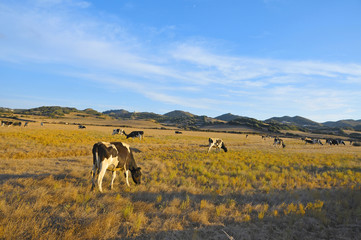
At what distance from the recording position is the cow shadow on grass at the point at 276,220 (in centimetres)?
520

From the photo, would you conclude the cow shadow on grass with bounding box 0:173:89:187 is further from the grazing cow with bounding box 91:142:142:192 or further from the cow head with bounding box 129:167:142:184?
the cow head with bounding box 129:167:142:184

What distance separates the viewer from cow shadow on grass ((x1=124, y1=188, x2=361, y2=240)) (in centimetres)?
520

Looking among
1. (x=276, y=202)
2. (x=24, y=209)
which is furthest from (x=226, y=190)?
(x=24, y=209)

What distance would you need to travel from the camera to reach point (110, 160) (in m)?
7.88

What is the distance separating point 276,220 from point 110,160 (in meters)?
6.34

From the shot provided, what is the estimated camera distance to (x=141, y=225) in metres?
5.25

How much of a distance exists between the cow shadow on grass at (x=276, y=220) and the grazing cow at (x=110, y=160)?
1317 mm

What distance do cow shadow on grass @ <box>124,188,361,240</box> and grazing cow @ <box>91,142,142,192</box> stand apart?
4.32 feet

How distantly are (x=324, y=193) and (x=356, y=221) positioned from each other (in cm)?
255

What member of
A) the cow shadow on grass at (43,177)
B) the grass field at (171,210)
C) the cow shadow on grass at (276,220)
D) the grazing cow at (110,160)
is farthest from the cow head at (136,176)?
the cow shadow on grass at (43,177)

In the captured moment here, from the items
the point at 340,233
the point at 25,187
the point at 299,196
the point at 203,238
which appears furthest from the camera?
the point at 299,196

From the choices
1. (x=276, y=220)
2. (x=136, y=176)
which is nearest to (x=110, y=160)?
(x=136, y=176)

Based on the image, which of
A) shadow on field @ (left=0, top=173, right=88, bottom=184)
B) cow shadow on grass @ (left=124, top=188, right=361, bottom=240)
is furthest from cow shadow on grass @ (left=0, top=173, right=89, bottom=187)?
cow shadow on grass @ (left=124, top=188, right=361, bottom=240)

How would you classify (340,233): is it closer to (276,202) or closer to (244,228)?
(276,202)
